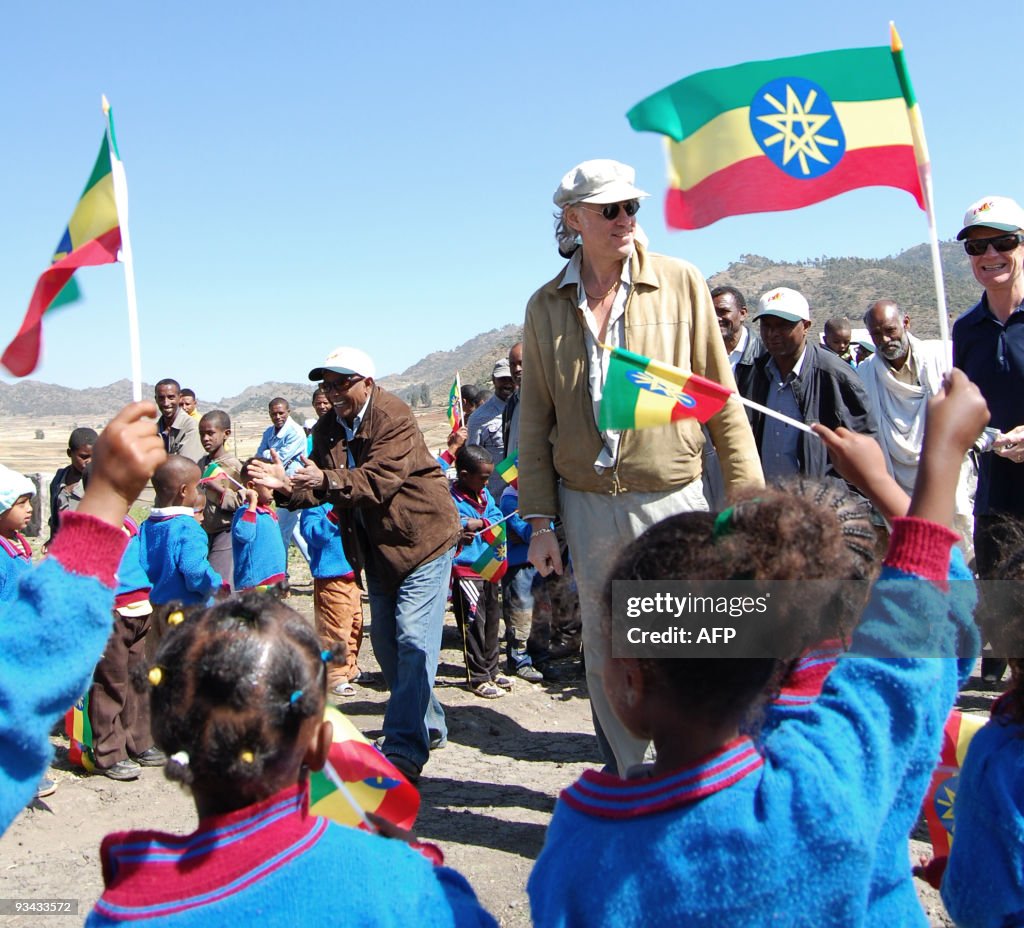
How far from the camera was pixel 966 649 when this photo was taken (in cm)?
180

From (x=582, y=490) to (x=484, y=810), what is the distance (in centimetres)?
179

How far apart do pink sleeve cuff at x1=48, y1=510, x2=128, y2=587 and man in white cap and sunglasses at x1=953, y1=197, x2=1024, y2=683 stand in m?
3.26

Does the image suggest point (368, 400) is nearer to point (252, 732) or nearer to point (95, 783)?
point (95, 783)

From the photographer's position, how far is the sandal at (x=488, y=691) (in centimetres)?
684

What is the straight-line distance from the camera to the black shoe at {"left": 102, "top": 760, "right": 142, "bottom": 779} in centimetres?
538

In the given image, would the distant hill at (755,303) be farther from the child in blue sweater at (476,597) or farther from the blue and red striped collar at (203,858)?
the blue and red striped collar at (203,858)

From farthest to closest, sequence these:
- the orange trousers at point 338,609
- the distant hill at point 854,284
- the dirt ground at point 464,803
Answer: the distant hill at point 854,284 → the orange trousers at point 338,609 → the dirt ground at point 464,803

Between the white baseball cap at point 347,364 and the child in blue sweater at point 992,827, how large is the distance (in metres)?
3.55

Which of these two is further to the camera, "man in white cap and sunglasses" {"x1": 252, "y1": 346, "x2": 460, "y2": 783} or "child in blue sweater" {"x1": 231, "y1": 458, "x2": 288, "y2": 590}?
"child in blue sweater" {"x1": 231, "y1": 458, "x2": 288, "y2": 590}

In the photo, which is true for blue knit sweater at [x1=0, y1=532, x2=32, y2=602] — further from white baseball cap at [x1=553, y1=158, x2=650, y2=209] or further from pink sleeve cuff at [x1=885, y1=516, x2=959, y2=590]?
pink sleeve cuff at [x1=885, y1=516, x2=959, y2=590]

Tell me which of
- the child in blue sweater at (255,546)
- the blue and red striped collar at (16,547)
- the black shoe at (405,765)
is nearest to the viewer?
the blue and red striped collar at (16,547)

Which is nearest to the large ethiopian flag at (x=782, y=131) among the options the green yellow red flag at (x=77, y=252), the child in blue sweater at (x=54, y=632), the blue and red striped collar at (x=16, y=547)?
the green yellow red flag at (x=77, y=252)

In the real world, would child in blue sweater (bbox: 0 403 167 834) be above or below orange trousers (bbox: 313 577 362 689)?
above

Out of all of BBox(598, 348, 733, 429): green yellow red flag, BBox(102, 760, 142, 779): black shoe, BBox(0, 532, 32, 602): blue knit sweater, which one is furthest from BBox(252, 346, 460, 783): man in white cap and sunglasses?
BBox(598, 348, 733, 429): green yellow red flag
